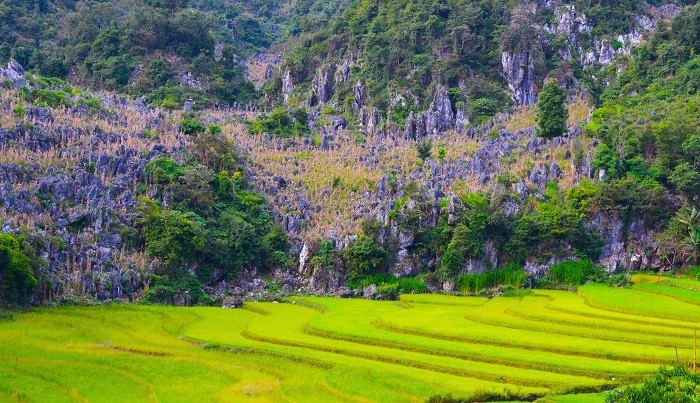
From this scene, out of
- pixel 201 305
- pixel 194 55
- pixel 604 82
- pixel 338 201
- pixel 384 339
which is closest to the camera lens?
pixel 384 339

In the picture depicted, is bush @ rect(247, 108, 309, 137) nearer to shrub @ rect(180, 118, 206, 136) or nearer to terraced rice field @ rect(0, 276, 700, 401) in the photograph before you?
shrub @ rect(180, 118, 206, 136)

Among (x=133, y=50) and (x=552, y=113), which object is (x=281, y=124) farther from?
(x=552, y=113)

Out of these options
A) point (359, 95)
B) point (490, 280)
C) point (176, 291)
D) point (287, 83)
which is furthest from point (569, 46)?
point (176, 291)

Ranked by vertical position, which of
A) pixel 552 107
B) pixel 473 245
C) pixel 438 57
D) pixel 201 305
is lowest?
pixel 201 305

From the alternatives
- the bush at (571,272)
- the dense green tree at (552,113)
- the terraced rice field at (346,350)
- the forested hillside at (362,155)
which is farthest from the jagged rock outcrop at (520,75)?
the terraced rice field at (346,350)

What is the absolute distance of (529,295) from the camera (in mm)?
62875

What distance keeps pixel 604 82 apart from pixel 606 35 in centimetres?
820

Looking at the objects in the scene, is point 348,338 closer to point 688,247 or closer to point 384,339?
point 384,339

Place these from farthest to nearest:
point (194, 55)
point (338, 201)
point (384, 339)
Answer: point (194, 55) < point (338, 201) < point (384, 339)

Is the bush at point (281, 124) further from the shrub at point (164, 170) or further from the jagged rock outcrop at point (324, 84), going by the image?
the shrub at point (164, 170)

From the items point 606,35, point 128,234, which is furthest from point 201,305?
point 606,35

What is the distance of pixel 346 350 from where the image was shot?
41344 millimetres

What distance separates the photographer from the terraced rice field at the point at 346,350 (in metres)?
33.7

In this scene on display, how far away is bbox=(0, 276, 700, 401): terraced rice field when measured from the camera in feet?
111
